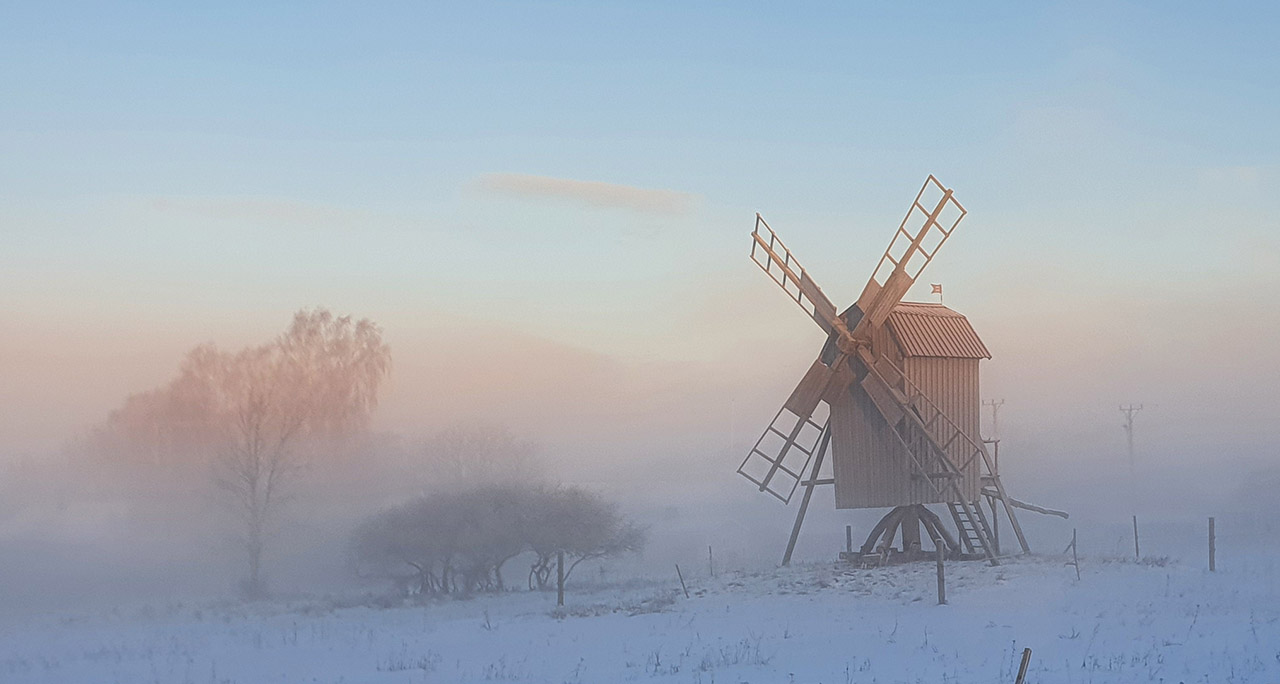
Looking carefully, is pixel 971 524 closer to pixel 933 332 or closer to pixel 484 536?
pixel 933 332

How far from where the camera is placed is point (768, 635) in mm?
27031

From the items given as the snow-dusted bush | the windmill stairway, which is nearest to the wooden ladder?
the windmill stairway

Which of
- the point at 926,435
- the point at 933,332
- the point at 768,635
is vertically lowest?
the point at 768,635

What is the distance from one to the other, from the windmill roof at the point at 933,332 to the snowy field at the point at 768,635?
5.74 metres

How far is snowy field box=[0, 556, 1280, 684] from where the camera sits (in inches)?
868

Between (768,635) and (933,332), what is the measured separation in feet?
41.3

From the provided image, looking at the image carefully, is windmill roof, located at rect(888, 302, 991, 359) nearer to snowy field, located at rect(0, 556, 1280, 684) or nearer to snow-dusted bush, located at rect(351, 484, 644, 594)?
snowy field, located at rect(0, 556, 1280, 684)

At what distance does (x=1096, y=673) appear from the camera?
798 inches

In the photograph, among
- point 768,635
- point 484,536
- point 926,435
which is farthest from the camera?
point 484,536

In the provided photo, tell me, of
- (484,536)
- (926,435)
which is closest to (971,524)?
(926,435)

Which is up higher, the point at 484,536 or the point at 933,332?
the point at 933,332

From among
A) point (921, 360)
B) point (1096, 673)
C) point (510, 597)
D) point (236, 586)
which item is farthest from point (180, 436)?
point (1096, 673)

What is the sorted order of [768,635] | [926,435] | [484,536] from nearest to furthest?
[768,635] < [926,435] < [484,536]

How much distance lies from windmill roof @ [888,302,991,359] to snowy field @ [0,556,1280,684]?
5743 mm
